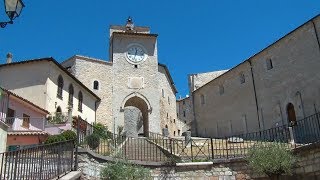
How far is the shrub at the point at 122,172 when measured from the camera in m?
13.0

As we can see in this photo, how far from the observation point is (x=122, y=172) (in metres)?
13.0

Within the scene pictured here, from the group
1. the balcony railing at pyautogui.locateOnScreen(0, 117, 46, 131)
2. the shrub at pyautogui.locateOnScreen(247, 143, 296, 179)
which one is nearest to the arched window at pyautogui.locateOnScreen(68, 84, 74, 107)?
the balcony railing at pyautogui.locateOnScreen(0, 117, 46, 131)

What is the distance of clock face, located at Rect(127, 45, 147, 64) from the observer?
43031 millimetres

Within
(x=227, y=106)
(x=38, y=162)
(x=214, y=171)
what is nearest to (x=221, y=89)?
(x=227, y=106)

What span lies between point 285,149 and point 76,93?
78.5 feet

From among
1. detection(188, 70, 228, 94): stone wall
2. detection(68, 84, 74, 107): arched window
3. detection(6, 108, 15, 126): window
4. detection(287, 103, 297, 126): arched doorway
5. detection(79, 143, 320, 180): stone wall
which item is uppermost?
detection(188, 70, 228, 94): stone wall

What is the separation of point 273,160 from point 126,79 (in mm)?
29435

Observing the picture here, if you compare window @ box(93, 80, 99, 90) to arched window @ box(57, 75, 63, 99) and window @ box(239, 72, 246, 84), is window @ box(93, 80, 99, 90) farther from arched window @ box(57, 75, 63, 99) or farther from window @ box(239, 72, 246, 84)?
window @ box(239, 72, 246, 84)

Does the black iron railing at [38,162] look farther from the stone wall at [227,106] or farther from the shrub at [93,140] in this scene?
the stone wall at [227,106]

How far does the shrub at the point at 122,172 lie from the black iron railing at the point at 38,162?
122cm

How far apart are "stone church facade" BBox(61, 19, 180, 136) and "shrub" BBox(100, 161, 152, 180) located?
24858 millimetres

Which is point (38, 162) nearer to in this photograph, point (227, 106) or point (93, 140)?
Answer: point (93, 140)

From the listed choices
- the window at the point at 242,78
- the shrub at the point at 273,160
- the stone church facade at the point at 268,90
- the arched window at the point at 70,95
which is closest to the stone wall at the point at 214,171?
the shrub at the point at 273,160

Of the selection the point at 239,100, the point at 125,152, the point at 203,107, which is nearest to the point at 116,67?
the point at 203,107
